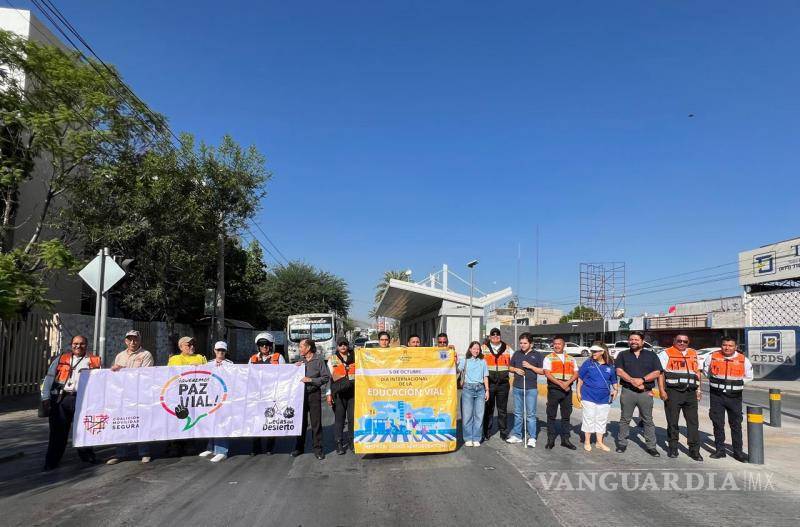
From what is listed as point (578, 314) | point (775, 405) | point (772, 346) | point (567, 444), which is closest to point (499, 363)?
point (567, 444)

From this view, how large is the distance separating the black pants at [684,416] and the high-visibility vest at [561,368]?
1.44 m

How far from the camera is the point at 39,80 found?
13.7 m

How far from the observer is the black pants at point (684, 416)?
8.06 metres

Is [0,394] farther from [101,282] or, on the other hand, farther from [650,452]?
[650,452]

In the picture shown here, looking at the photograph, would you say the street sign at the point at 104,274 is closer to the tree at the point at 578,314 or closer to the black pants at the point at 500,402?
the black pants at the point at 500,402

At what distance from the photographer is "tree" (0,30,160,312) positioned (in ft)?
40.0

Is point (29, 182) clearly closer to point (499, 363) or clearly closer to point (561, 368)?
point (499, 363)

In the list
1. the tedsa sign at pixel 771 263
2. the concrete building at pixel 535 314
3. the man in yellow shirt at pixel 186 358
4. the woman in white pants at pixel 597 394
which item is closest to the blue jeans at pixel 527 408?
the woman in white pants at pixel 597 394

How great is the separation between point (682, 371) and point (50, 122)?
13.8 m

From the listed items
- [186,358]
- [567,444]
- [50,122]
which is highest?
[50,122]

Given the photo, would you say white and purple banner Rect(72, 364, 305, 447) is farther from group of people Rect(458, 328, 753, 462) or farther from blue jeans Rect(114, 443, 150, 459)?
group of people Rect(458, 328, 753, 462)

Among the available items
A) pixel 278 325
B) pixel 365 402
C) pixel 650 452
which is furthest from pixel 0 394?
pixel 278 325

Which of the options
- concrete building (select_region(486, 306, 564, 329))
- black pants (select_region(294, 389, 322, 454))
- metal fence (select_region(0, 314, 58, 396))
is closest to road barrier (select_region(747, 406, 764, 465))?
black pants (select_region(294, 389, 322, 454))

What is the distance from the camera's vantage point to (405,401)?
324 inches
